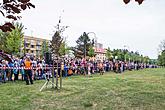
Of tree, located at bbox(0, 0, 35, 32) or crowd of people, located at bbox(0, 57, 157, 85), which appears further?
crowd of people, located at bbox(0, 57, 157, 85)

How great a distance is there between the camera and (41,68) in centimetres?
2483

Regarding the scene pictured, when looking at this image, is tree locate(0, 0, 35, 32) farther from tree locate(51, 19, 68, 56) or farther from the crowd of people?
tree locate(51, 19, 68, 56)

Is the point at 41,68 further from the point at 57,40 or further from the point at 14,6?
the point at 14,6

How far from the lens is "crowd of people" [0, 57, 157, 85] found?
1991cm

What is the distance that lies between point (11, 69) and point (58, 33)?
250 inches

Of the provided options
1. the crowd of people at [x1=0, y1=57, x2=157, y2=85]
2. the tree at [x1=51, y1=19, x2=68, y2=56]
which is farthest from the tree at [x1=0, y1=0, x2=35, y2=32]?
the tree at [x1=51, y1=19, x2=68, y2=56]

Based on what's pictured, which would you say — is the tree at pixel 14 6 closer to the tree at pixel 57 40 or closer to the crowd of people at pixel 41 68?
the crowd of people at pixel 41 68

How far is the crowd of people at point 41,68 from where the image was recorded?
19.9 metres

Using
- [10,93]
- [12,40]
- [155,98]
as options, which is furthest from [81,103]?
[12,40]

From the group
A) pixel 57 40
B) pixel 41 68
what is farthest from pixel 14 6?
pixel 41 68

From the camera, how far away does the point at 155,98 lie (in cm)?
1194

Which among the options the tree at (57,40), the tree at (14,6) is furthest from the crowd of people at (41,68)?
the tree at (14,6)

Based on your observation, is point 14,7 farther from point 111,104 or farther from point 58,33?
point 58,33

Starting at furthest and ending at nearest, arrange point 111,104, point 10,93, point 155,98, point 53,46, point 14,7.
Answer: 1. point 53,46
2. point 10,93
3. point 155,98
4. point 111,104
5. point 14,7
